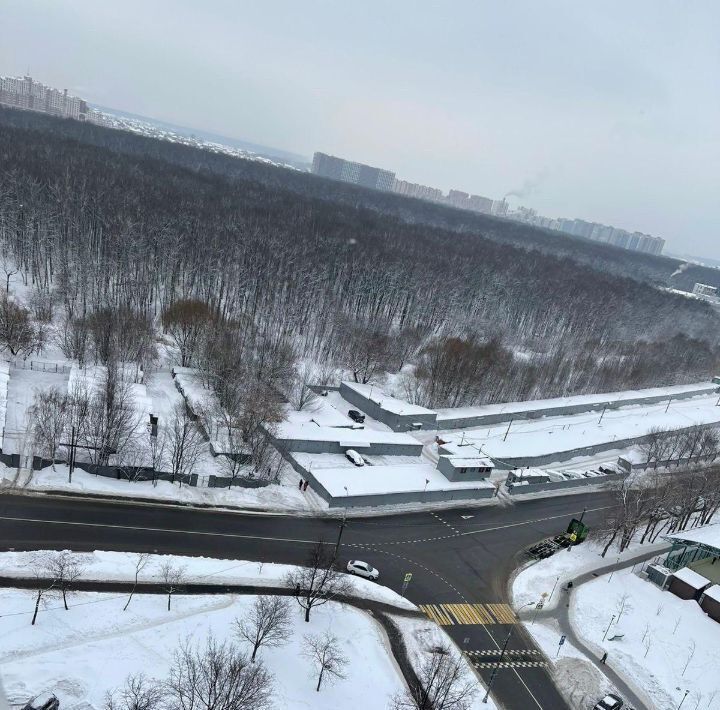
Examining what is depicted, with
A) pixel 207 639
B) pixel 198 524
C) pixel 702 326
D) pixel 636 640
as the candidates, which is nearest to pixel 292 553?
pixel 198 524

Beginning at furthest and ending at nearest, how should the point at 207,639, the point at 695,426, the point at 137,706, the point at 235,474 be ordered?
1. the point at 695,426
2. the point at 235,474
3. the point at 207,639
4. the point at 137,706

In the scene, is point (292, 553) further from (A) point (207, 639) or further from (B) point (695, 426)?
(B) point (695, 426)

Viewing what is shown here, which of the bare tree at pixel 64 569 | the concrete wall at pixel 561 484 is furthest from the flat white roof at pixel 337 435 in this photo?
the bare tree at pixel 64 569

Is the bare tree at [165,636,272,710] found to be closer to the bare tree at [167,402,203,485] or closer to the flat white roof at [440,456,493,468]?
the bare tree at [167,402,203,485]

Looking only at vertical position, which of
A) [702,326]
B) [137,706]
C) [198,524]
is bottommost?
[198,524]

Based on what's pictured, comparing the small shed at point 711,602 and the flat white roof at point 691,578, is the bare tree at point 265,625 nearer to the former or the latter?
the flat white roof at point 691,578

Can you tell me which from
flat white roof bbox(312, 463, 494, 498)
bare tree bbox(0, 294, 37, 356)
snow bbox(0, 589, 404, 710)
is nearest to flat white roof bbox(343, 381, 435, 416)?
flat white roof bbox(312, 463, 494, 498)
